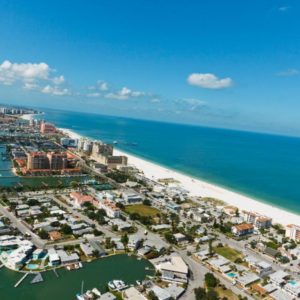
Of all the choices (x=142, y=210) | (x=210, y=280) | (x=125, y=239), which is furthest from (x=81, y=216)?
(x=210, y=280)

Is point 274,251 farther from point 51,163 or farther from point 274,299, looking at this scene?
point 51,163

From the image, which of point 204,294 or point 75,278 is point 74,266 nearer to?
point 75,278

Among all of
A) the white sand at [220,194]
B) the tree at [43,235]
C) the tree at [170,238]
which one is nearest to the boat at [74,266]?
the tree at [43,235]

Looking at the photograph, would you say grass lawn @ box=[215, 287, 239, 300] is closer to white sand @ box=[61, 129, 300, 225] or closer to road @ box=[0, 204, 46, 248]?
road @ box=[0, 204, 46, 248]

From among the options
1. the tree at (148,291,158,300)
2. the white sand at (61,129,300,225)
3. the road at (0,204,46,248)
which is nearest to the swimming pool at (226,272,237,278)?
the tree at (148,291,158,300)

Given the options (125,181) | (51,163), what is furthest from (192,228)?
(51,163)

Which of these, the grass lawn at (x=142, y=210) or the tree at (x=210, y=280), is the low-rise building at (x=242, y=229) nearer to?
the grass lawn at (x=142, y=210)
